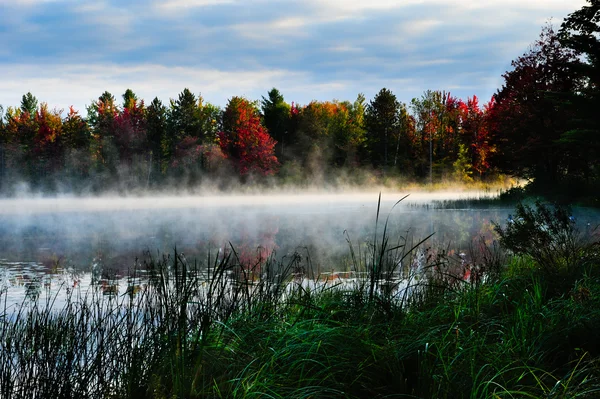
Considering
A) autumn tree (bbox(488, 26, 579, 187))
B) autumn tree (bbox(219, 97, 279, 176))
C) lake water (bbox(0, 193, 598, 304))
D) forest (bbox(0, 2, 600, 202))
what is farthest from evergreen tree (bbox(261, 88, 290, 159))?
lake water (bbox(0, 193, 598, 304))

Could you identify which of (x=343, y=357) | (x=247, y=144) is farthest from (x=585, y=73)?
(x=247, y=144)

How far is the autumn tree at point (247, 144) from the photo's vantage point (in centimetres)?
4856

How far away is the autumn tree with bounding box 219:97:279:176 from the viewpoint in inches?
1912

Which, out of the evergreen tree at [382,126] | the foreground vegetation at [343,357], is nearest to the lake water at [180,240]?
the foreground vegetation at [343,357]

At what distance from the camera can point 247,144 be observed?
48594mm

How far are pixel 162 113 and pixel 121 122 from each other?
384 cm

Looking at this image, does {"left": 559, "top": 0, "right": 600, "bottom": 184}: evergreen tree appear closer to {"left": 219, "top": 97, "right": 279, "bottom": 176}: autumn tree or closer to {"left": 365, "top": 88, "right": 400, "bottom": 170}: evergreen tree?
{"left": 219, "top": 97, "right": 279, "bottom": 176}: autumn tree

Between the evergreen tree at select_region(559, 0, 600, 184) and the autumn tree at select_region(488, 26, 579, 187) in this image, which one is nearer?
the evergreen tree at select_region(559, 0, 600, 184)

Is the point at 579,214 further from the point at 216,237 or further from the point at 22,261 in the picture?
the point at 22,261

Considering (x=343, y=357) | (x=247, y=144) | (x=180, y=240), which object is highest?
(x=247, y=144)

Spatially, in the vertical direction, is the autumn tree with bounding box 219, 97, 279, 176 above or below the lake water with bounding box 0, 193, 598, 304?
above

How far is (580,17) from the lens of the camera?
18938mm

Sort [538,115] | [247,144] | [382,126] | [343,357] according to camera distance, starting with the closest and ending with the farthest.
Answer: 1. [343,357]
2. [538,115]
3. [247,144]
4. [382,126]

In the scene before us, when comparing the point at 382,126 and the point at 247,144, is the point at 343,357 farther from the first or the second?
the point at 382,126
